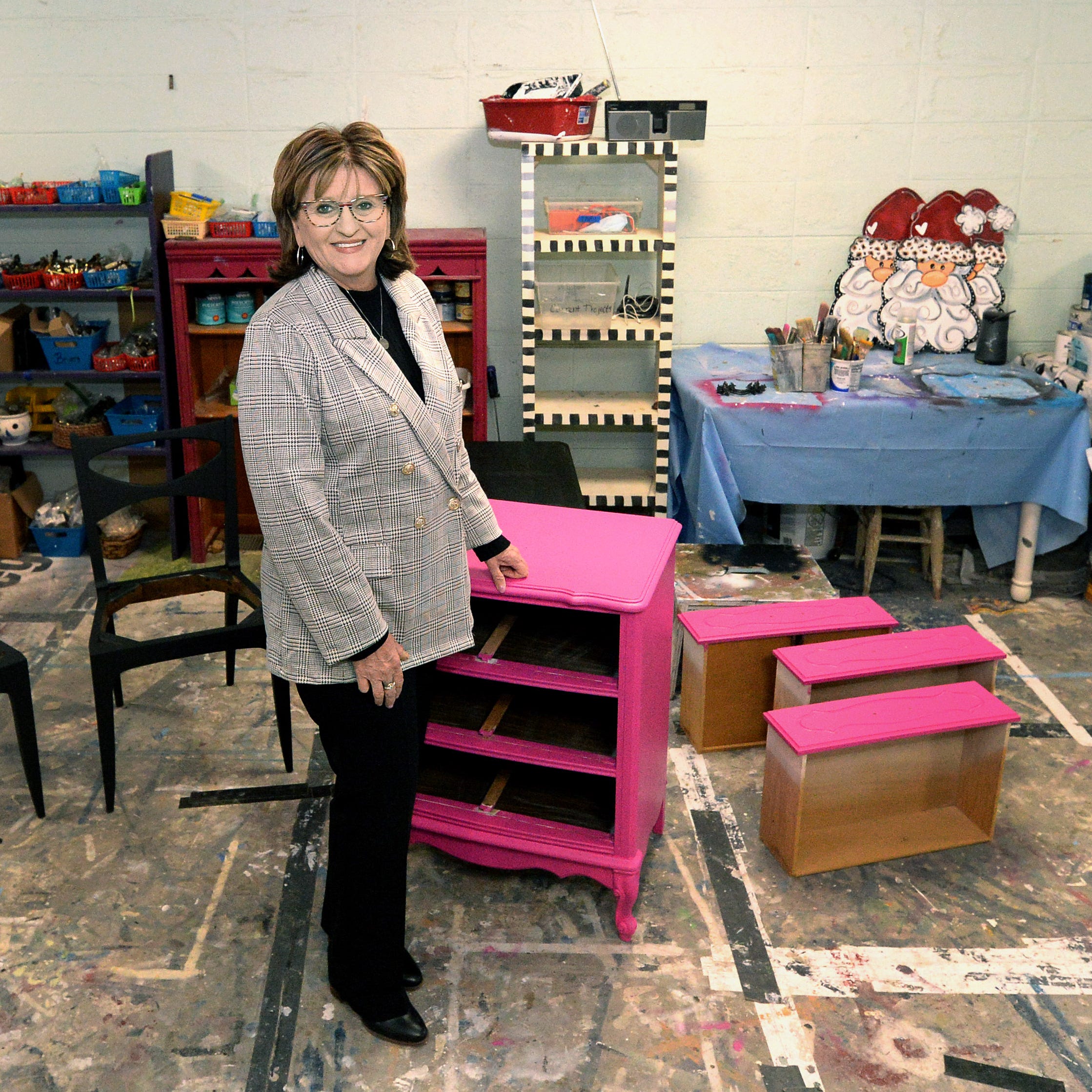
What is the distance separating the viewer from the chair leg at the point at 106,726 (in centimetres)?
308

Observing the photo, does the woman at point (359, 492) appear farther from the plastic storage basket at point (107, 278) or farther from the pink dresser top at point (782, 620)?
the plastic storage basket at point (107, 278)

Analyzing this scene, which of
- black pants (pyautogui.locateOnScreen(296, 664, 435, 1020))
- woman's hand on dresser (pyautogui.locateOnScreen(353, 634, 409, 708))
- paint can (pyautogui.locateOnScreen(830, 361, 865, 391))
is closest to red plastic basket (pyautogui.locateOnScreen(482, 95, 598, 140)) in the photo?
paint can (pyautogui.locateOnScreen(830, 361, 865, 391))

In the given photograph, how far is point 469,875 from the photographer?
9.62 feet

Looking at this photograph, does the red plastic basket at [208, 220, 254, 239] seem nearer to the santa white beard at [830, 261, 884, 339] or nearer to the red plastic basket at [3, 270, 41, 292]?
the red plastic basket at [3, 270, 41, 292]

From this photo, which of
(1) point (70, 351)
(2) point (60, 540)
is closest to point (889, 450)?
(1) point (70, 351)

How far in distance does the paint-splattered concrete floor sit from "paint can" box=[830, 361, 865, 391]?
1417mm

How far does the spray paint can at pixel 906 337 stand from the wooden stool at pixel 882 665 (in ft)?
5.36

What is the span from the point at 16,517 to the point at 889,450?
11.9ft

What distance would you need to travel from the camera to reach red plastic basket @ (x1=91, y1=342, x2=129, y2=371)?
4648 mm

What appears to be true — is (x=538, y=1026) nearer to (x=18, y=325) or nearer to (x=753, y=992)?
(x=753, y=992)

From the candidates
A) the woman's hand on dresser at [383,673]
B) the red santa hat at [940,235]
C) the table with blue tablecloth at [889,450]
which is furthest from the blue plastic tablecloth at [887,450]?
the woman's hand on dresser at [383,673]

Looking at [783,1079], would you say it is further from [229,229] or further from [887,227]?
[229,229]

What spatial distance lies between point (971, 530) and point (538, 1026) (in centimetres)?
334

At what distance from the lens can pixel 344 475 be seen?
6.63 feet
